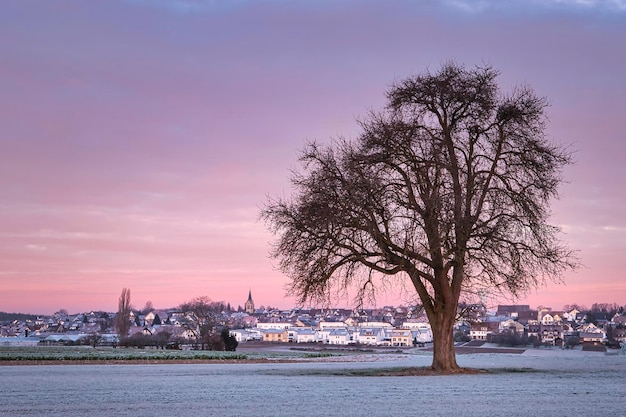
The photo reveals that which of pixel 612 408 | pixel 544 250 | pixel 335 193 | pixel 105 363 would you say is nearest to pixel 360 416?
pixel 612 408

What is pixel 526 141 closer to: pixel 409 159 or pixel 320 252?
pixel 409 159

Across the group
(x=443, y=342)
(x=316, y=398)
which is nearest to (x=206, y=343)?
(x=443, y=342)

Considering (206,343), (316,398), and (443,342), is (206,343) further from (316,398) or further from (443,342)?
(316,398)

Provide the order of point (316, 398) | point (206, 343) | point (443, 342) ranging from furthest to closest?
point (206, 343) → point (443, 342) → point (316, 398)

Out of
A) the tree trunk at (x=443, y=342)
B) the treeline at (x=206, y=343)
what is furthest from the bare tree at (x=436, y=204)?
the treeline at (x=206, y=343)

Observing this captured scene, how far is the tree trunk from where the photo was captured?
41062mm

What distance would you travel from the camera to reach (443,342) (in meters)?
41.5

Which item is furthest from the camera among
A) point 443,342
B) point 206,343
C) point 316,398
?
point 206,343

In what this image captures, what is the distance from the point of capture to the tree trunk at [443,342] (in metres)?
41.1

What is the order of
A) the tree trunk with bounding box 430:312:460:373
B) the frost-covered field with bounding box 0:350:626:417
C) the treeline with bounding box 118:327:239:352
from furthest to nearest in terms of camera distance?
the treeline with bounding box 118:327:239:352 → the tree trunk with bounding box 430:312:460:373 → the frost-covered field with bounding box 0:350:626:417

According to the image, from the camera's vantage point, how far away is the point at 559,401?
23.0 meters

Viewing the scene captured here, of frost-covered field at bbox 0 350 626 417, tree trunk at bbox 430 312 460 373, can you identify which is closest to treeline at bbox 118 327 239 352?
tree trunk at bbox 430 312 460 373

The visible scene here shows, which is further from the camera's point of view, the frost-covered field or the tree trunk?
the tree trunk

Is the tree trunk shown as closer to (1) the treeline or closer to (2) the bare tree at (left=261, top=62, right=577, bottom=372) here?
(2) the bare tree at (left=261, top=62, right=577, bottom=372)
